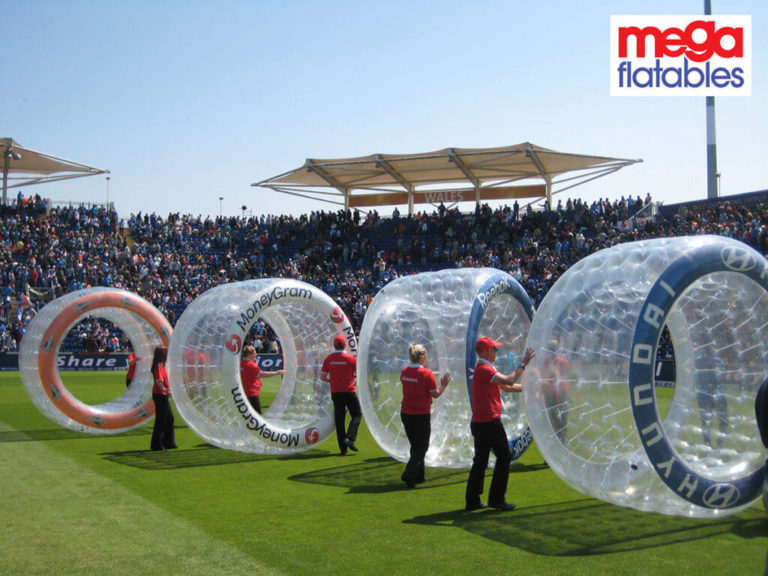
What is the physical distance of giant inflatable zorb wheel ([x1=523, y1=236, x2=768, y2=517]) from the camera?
6727 mm

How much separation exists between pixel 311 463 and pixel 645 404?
540 centimetres

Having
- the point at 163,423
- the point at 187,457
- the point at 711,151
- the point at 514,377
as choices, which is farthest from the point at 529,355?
the point at 711,151

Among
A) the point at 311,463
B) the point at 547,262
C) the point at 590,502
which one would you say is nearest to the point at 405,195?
the point at 547,262

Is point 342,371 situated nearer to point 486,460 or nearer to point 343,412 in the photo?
point 343,412

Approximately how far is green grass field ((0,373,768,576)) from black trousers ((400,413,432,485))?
0.16 m

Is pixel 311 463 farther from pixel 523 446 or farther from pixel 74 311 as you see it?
pixel 74 311

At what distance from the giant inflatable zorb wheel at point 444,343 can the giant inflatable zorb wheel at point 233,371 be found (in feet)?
5.34

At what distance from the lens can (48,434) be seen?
13414 mm

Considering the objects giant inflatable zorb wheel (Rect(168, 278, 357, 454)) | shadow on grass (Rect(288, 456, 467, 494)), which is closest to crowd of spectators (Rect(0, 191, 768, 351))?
giant inflatable zorb wheel (Rect(168, 278, 357, 454))

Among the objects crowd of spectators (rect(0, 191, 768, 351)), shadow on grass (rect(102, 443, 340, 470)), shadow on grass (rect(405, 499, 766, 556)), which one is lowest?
shadow on grass (rect(102, 443, 340, 470))

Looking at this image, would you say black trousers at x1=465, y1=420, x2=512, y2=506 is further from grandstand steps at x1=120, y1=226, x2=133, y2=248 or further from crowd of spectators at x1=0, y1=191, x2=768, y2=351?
grandstand steps at x1=120, y1=226, x2=133, y2=248

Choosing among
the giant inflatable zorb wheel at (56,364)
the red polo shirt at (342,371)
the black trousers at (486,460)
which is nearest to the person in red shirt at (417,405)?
the black trousers at (486,460)

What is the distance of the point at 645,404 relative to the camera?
659 cm

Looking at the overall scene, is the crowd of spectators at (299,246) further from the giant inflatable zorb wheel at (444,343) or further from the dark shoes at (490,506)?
the dark shoes at (490,506)
